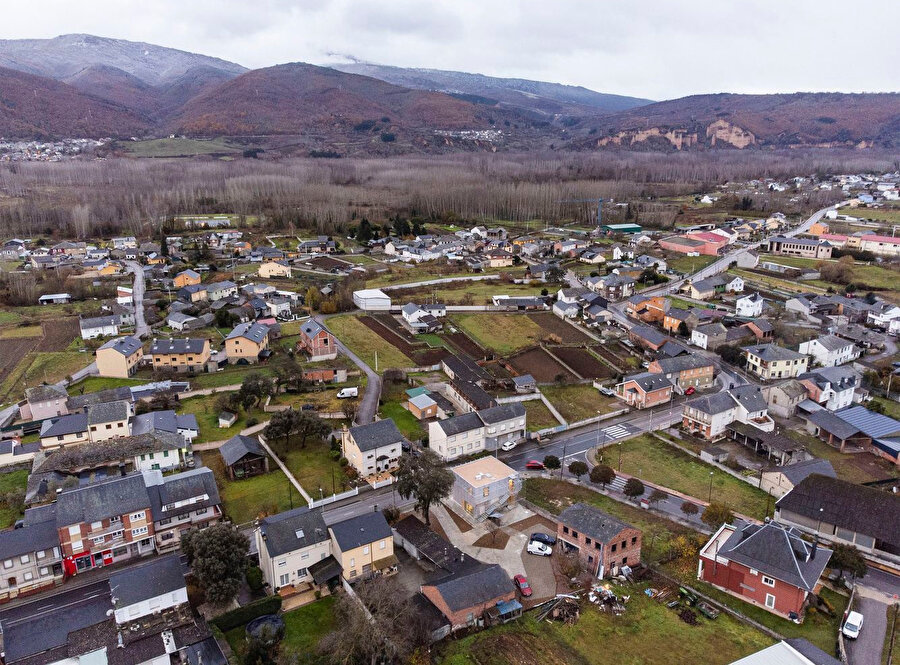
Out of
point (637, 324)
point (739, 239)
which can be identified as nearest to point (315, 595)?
point (637, 324)

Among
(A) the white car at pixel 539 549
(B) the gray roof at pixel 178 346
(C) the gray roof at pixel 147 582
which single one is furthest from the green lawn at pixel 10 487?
(A) the white car at pixel 539 549

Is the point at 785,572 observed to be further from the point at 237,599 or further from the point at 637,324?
the point at 637,324

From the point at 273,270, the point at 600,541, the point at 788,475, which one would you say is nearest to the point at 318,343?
the point at 600,541

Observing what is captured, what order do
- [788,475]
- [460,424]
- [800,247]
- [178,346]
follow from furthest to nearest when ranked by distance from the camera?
[800,247] → [178,346] → [460,424] → [788,475]

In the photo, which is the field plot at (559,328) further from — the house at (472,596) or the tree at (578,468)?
the house at (472,596)

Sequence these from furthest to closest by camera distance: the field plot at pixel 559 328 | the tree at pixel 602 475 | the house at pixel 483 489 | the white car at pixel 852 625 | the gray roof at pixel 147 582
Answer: the field plot at pixel 559 328 → the tree at pixel 602 475 → the house at pixel 483 489 → the gray roof at pixel 147 582 → the white car at pixel 852 625

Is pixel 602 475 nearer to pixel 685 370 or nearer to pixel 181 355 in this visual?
pixel 685 370

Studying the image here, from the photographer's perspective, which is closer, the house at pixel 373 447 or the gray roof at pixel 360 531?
the gray roof at pixel 360 531
